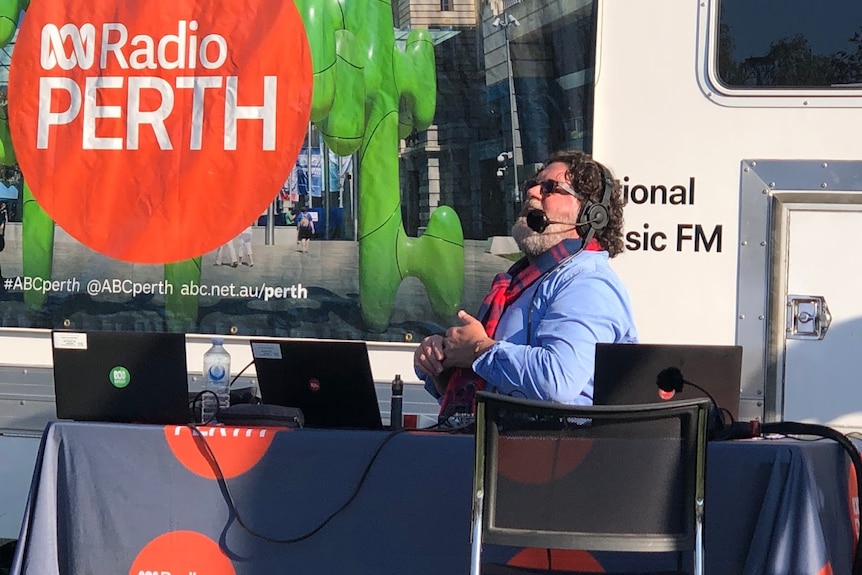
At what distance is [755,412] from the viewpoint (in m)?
3.55

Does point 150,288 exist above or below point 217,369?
above

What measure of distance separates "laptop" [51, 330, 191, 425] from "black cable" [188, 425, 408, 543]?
161 millimetres

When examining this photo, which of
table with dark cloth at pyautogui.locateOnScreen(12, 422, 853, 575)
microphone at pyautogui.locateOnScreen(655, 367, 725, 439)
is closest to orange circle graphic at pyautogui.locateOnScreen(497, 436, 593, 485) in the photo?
table with dark cloth at pyautogui.locateOnScreen(12, 422, 853, 575)

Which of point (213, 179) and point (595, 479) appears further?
point (213, 179)

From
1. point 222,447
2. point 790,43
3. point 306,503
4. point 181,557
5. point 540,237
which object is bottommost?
point 181,557

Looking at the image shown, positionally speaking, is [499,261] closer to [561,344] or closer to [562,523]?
[561,344]

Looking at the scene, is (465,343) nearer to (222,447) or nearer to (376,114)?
(222,447)

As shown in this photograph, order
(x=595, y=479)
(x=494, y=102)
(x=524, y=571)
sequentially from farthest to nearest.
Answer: (x=494, y=102) → (x=524, y=571) → (x=595, y=479)

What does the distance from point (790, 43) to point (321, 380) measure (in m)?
1.88

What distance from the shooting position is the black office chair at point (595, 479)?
2361 mm

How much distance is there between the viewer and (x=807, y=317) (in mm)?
3523

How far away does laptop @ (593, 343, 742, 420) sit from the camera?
2779 millimetres

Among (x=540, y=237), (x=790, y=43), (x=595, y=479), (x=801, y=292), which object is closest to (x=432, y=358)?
(x=540, y=237)

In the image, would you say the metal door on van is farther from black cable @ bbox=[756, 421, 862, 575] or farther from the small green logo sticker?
the small green logo sticker
